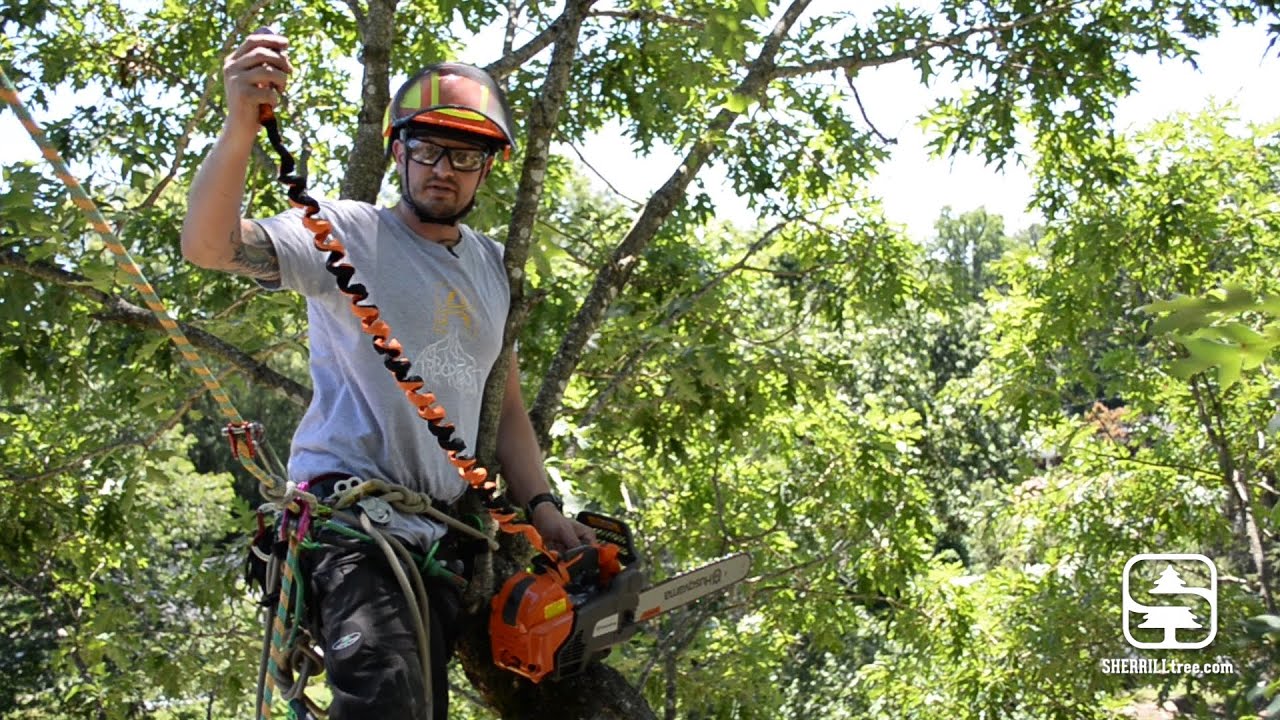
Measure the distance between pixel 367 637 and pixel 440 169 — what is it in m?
0.94

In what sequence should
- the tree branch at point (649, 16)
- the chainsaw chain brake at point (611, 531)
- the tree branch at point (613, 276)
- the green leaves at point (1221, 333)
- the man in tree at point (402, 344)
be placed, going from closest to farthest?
the green leaves at point (1221, 333) < the man in tree at point (402, 344) < the chainsaw chain brake at point (611, 531) < the tree branch at point (613, 276) < the tree branch at point (649, 16)

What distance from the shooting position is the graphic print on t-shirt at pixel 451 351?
8.18 ft

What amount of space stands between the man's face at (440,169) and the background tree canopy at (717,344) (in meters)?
0.38

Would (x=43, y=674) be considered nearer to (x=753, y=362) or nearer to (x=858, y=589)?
(x=858, y=589)

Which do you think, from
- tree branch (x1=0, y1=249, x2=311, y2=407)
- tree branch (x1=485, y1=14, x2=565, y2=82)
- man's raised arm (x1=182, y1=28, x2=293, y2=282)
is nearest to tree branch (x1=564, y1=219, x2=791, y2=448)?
tree branch (x1=485, y1=14, x2=565, y2=82)

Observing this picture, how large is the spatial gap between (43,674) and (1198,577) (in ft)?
30.4

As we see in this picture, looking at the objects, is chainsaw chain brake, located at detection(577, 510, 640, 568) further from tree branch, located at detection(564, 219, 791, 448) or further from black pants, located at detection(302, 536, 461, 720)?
tree branch, located at detection(564, 219, 791, 448)

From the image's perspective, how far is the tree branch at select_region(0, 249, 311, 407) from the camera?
12.4 ft

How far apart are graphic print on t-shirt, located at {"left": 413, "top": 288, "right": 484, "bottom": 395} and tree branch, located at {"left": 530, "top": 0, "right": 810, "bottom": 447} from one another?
92 centimetres

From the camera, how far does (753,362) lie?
5.80m

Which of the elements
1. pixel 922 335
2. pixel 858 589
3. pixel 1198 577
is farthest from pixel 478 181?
pixel 922 335
